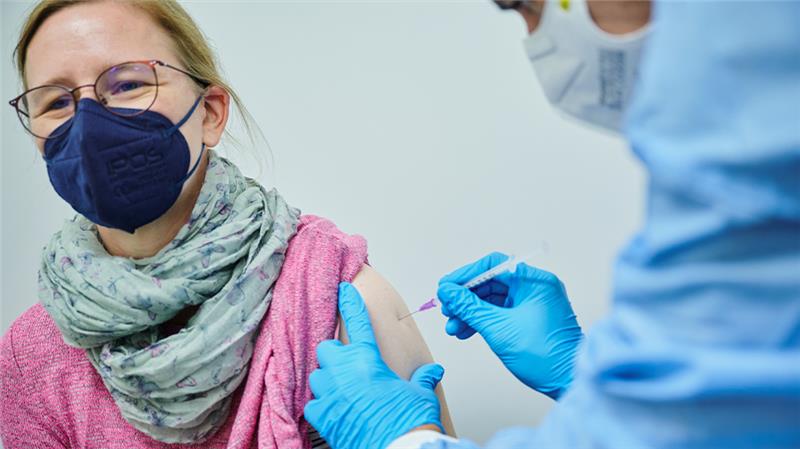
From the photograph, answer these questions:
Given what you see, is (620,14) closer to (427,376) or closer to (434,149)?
(427,376)

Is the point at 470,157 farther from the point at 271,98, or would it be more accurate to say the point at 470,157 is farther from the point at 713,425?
the point at 713,425

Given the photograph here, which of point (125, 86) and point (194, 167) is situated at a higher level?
point (125, 86)

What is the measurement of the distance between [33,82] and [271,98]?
2.37ft

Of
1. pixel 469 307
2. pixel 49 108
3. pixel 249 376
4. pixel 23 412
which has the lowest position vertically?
pixel 23 412

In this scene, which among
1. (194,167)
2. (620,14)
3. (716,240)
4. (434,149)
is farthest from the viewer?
(434,149)

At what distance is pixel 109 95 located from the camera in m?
1.39

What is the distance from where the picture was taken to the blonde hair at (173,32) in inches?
57.4

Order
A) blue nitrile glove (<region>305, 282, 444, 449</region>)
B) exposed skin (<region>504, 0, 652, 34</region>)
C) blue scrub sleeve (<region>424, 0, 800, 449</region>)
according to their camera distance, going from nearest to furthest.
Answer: blue scrub sleeve (<region>424, 0, 800, 449</region>) → exposed skin (<region>504, 0, 652, 34</region>) → blue nitrile glove (<region>305, 282, 444, 449</region>)

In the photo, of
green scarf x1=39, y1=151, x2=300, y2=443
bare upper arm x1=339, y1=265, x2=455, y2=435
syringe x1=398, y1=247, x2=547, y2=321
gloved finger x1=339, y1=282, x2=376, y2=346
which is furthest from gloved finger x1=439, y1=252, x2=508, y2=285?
green scarf x1=39, y1=151, x2=300, y2=443

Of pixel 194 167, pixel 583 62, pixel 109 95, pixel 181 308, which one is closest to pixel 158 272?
pixel 181 308

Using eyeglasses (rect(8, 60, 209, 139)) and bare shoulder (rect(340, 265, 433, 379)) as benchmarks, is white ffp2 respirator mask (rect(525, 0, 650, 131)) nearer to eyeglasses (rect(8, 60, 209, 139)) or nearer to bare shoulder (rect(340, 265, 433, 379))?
bare shoulder (rect(340, 265, 433, 379))

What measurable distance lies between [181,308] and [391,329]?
0.40 m

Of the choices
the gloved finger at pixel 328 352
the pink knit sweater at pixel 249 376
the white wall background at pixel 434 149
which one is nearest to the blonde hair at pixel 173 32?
the pink knit sweater at pixel 249 376

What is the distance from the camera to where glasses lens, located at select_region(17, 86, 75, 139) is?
1402 mm
